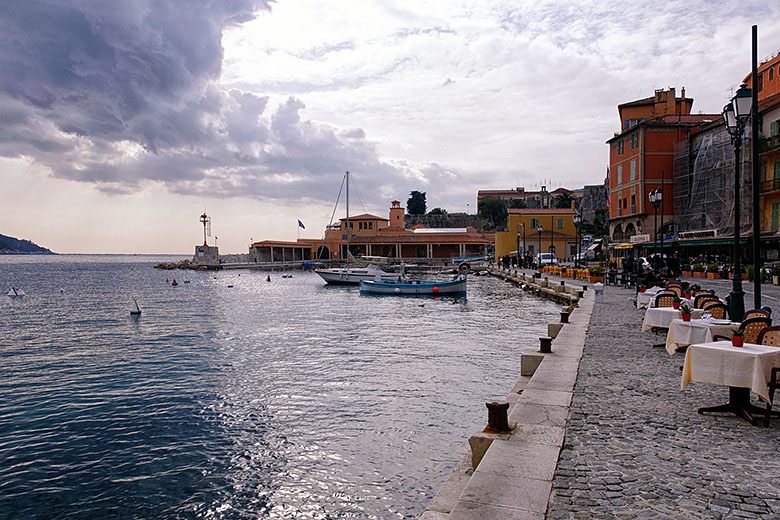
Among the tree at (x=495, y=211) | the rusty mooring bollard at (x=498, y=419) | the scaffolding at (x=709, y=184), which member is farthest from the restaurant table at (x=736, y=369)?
the tree at (x=495, y=211)

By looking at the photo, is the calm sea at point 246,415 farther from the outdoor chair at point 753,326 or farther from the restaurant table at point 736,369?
the outdoor chair at point 753,326

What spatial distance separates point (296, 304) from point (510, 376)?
2207 centimetres

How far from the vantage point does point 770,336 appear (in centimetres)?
572

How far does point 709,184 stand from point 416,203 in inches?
3670

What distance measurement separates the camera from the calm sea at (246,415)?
21.3 feet

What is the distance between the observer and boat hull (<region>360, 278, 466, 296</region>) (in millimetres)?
34188

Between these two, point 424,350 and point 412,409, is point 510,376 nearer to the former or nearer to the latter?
point 412,409

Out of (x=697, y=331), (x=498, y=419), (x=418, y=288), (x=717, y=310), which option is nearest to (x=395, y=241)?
(x=418, y=288)

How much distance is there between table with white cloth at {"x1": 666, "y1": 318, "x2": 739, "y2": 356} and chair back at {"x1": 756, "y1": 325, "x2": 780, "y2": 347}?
1.70m

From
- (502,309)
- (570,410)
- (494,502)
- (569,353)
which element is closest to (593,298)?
(502,309)

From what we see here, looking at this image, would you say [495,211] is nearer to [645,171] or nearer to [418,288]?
[645,171]

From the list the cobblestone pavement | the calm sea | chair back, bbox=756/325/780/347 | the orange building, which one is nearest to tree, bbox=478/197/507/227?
the orange building

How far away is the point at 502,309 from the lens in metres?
25.1

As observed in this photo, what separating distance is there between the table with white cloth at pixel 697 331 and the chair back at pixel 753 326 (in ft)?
3.39
